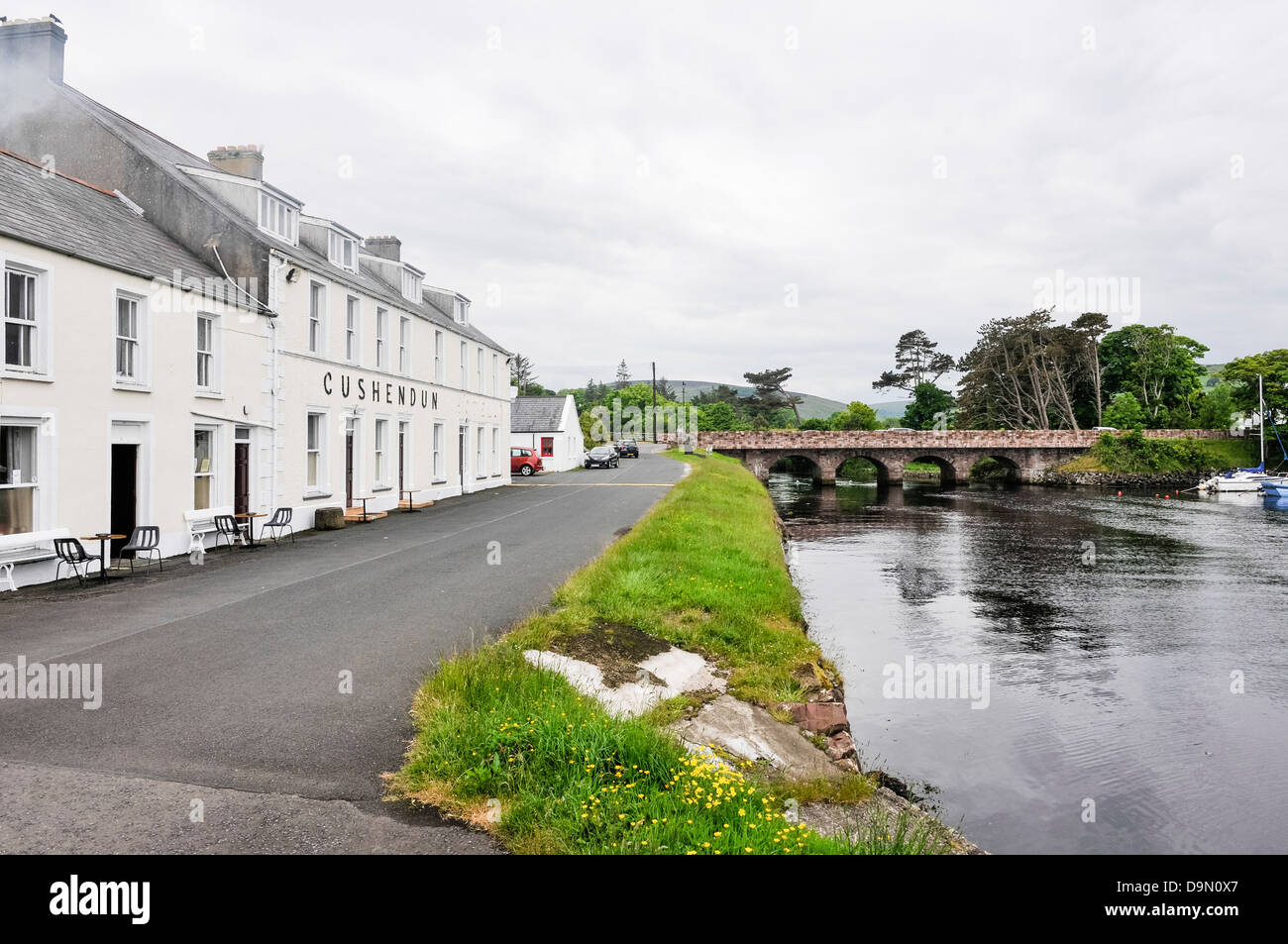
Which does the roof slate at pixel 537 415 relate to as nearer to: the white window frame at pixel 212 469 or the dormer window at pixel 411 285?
the dormer window at pixel 411 285

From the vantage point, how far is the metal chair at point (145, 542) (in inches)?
563

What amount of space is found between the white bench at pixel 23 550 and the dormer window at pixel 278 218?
1111cm

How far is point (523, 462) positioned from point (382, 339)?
78.6ft

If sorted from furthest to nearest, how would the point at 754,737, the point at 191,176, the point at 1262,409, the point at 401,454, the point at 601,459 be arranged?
1. the point at 1262,409
2. the point at 601,459
3. the point at 401,454
4. the point at 191,176
5. the point at 754,737

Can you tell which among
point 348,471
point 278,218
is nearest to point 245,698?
point 348,471

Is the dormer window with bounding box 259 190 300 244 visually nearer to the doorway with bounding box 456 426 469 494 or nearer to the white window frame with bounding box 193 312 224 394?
the white window frame with bounding box 193 312 224 394

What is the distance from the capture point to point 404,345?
27.6 meters

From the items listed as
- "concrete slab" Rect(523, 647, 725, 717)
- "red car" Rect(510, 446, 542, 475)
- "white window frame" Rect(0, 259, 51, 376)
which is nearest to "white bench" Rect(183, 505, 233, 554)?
"white window frame" Rect(0, 259, 51, 376)

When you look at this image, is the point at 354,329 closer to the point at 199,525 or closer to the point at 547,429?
the point at 199,525

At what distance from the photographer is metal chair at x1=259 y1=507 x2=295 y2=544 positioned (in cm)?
1879

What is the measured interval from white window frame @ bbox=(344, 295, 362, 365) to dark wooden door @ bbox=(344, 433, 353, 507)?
7.66ft

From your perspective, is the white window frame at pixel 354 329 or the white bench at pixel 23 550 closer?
the white bench at pixel 23 550

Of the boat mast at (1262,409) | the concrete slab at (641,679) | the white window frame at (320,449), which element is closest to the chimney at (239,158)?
the white window frame at (320,449)
